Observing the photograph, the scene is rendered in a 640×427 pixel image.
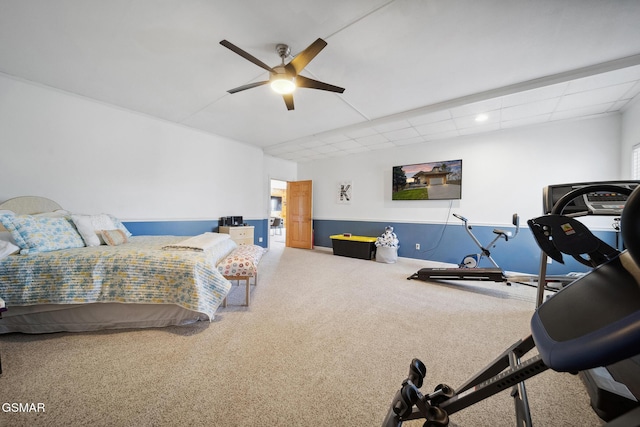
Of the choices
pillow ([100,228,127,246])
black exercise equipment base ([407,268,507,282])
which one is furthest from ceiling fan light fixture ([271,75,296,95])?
black exercise equipment base ([407,268,507,282])

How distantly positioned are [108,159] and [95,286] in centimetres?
253

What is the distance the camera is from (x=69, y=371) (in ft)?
5.11

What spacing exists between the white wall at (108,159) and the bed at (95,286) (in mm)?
1213

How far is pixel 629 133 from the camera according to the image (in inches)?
125

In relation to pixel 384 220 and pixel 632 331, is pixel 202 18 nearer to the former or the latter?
pixel 632 331

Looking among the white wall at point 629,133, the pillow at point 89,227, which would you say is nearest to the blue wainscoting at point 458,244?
the white wall at point 629,133

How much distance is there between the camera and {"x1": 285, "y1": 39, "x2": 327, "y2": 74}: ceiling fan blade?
6.32 feet

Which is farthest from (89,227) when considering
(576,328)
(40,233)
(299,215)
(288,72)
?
(299,215)

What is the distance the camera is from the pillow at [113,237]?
2.72 m

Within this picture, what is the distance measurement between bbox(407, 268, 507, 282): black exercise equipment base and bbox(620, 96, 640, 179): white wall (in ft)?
7.16

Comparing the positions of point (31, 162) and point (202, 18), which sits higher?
point (202, 18)

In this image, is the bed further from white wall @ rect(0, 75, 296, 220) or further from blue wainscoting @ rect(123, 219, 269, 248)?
blue wainscoting @ rect(123, 219, 269, 248)

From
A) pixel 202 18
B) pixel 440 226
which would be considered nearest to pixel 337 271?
pixel 440 226

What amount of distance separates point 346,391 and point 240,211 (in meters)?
4.68
